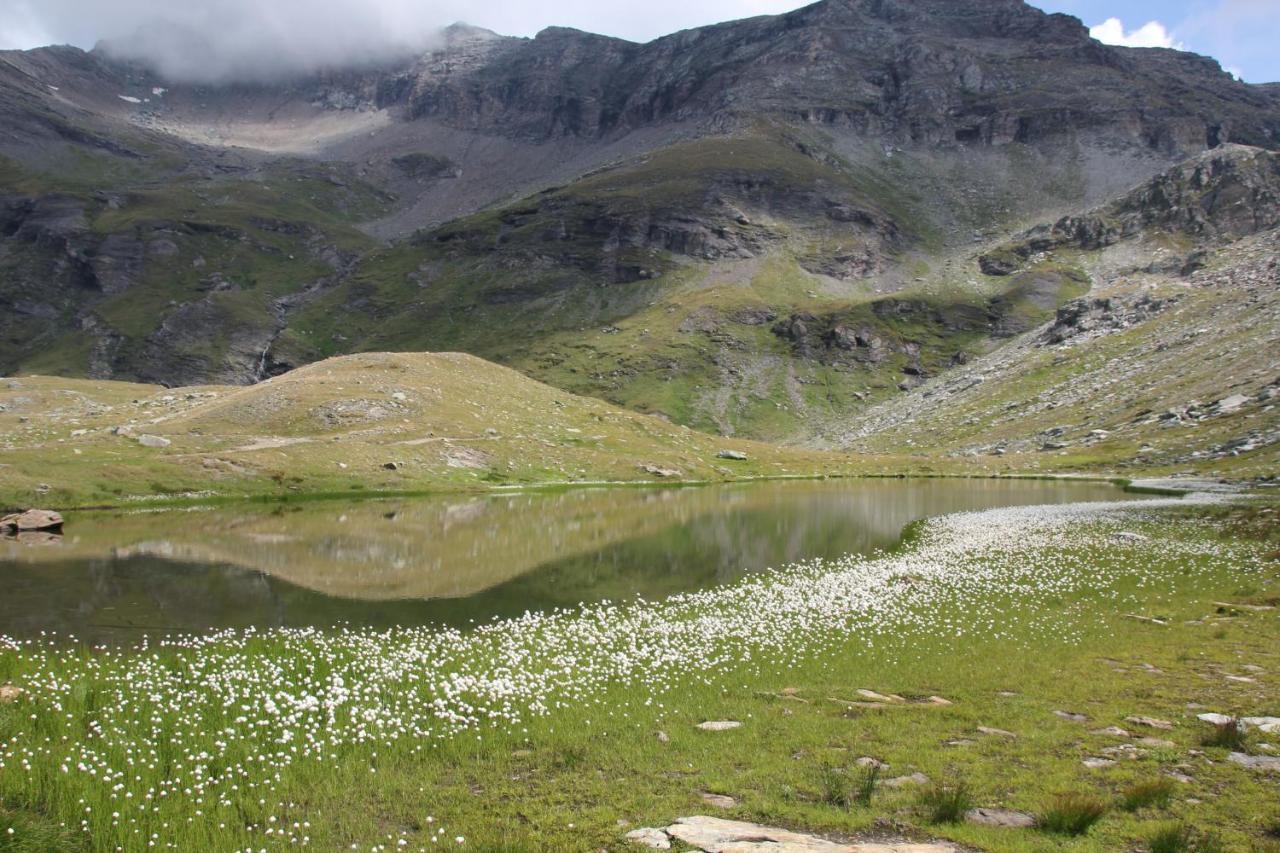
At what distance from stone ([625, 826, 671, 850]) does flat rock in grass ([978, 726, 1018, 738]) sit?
26.6ft

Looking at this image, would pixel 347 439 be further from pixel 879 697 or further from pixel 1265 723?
pixel 1265 723

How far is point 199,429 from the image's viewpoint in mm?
90188

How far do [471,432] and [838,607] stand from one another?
80.7 meters

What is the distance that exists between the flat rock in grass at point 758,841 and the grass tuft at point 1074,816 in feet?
5.99

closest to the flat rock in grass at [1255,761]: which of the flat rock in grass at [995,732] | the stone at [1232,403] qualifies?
the flat rock in grass at [995,732]

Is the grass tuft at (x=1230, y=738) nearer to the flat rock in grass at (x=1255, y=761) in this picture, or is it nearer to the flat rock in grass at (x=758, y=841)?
the flat rock in grass at (x=1255, y=761)

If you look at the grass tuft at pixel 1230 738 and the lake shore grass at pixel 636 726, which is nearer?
the lake shore grass at pixel 636 726

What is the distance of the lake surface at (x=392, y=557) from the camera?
29969mm

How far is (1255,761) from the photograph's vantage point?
40.8 ft

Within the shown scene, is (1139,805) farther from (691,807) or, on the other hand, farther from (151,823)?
(151,823)

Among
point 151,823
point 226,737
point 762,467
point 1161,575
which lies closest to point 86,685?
point 226,737

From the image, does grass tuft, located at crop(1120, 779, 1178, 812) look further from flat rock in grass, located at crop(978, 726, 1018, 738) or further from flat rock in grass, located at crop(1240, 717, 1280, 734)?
flat rock in grass, located at crop(1240, 717, 1280, 734)

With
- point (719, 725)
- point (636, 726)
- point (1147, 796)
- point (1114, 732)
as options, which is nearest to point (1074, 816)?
point (1147, 796)

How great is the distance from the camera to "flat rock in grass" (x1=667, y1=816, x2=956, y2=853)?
372 inches
